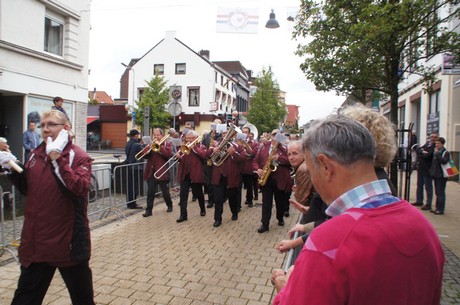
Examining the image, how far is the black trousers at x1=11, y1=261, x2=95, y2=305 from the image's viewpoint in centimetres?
283

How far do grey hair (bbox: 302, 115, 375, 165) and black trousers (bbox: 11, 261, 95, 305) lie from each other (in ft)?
7.89

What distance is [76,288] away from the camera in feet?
9.91

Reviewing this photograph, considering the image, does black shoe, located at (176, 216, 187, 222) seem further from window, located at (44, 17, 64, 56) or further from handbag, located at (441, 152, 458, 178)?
window, located at (44, 17, 64, 56)

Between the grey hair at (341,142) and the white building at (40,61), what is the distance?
11017 millimetres

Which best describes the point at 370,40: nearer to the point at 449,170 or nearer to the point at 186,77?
the point at 449,170

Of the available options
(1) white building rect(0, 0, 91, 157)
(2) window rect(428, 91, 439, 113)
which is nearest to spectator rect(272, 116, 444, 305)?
(1) white building rect(0, 0, 91, 157)

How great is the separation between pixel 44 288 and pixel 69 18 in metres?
13.8

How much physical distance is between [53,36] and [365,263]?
15344mm

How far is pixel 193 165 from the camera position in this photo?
8031mm

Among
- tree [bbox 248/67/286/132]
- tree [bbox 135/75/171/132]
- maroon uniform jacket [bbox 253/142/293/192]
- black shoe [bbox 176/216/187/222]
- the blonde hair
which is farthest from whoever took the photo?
tree [bbox 248/67/286/132]

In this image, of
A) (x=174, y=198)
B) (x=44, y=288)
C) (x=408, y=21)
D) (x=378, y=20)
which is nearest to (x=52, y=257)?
(x=44, y=288)

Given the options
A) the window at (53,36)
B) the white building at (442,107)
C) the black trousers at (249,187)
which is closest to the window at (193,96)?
the white building at (442,107)

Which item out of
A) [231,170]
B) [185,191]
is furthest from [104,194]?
[231,170]

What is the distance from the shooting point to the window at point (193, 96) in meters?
42.2
